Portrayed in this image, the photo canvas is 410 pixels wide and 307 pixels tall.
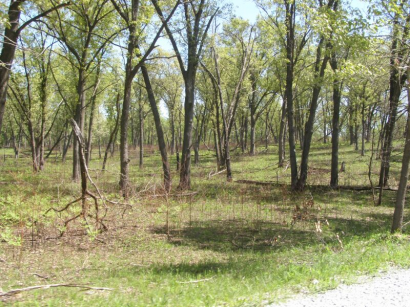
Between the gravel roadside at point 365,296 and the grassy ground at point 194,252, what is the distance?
0.23m

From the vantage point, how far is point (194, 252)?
7926 millimetres

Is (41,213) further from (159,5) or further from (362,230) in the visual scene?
(159,5)

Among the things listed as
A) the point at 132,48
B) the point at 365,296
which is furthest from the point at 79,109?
the point at 365,296

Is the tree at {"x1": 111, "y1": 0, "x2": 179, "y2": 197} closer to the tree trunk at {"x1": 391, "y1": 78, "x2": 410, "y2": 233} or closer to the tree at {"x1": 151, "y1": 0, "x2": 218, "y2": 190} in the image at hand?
the tree at {"x1": 151, "y1": 0, "x2": 218, "y2": 190}

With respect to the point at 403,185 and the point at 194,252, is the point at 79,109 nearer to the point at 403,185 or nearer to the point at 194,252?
the point at 194,252

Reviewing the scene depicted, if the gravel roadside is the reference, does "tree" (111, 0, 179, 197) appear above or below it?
above

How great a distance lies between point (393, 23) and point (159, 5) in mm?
10564

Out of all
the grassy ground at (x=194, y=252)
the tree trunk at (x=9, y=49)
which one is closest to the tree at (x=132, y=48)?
the grassy ground at (x=194, y=252)

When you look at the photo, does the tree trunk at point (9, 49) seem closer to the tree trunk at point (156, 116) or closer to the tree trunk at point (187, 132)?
the tree trunk at point (156, 116)

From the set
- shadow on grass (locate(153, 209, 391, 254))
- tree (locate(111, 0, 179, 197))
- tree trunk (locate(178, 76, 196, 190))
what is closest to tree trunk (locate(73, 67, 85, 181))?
tree (locate(111, 0, 179, 197))

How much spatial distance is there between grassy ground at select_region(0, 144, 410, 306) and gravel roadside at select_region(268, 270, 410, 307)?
0.23 m

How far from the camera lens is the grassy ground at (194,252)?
4.73 meters

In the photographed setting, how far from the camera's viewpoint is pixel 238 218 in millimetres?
11375

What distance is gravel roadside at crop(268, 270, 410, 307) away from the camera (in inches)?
160
